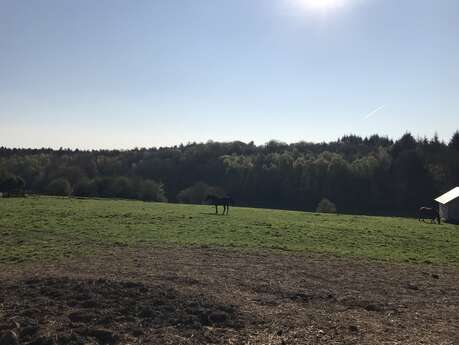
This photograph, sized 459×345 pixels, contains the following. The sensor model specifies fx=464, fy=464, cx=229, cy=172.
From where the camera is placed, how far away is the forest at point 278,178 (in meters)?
89.2

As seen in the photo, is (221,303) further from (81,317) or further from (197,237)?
(197,237)

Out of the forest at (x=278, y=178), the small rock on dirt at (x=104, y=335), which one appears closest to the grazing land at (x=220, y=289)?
the small rock on dirt at (x=104, y=335)

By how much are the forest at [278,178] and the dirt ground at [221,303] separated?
55.7m

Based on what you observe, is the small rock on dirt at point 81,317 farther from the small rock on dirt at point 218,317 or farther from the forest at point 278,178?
the forest at point 278,178

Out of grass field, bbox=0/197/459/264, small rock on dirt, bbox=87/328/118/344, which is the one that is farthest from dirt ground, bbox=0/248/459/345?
grass field, bbox=0/197/459/264

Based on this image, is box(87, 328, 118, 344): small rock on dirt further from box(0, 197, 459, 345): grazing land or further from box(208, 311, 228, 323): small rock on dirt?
box(208, 311, 228, 323): small rock on dirt

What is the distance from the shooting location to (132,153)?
6860 inches

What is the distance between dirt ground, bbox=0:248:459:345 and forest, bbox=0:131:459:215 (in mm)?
55662

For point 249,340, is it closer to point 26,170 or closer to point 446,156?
point 446,156

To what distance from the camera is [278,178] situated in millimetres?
116375

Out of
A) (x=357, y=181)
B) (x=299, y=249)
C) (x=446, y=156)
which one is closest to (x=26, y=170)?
(x=357, y=181)

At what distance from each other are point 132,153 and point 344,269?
163316 millimetres

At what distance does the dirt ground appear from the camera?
29.6 ft

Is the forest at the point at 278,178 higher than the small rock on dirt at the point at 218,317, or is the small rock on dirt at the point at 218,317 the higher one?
the forest at the point at 278,178
